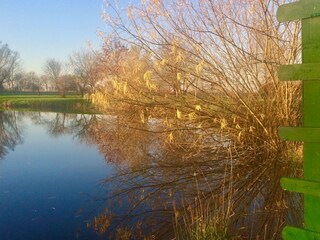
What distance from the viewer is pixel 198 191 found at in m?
4.41

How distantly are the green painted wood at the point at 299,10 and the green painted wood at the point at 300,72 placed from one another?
23 cm

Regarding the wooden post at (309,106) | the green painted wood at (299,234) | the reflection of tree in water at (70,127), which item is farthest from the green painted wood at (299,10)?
the reflection of tree in water at (70,127)

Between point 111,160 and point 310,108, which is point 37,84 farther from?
point 310,108

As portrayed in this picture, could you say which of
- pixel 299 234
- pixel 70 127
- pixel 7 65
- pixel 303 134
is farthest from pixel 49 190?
pixel 7 65

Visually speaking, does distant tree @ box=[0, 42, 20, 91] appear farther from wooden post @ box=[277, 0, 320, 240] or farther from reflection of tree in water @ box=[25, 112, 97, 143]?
wooden post @ box=[277, 0, 320, 240]

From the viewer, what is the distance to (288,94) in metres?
6.62

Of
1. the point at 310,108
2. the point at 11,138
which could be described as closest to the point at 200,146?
the point at 310,108

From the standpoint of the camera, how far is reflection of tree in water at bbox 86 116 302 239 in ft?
12.6

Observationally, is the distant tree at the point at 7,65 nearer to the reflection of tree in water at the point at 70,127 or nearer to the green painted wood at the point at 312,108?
the reflection of tree in water at the point at 70,127

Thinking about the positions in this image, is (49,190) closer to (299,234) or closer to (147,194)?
(147,194)

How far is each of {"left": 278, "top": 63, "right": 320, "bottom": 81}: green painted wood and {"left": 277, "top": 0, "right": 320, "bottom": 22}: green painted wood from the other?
232 mm

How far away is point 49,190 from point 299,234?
4.77 metres

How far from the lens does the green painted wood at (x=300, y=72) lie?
5.12 feet

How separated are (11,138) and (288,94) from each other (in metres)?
10.0
